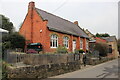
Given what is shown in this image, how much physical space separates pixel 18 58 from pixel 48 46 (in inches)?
387

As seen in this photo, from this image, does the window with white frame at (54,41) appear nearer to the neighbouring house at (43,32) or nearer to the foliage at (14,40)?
the neighbouring house at (43,32)

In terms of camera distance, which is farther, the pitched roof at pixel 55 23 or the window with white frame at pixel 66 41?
the window with white frame at pixel 66 41

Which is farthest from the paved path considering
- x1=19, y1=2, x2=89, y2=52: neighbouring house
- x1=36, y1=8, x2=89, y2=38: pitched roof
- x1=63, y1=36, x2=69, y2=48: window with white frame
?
x1=63, y1=36, x2=69, y2=48: window with white frame

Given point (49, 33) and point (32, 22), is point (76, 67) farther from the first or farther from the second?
point (32, 22)

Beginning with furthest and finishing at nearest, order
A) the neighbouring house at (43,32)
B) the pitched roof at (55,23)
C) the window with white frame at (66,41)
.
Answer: the window with white frame at (66,41) < the pitched roof at (55,23) < the neighbouring house at (43,32)

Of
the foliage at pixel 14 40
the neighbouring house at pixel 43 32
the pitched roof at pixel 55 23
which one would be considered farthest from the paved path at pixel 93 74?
the pitched roof at pixel 55 23

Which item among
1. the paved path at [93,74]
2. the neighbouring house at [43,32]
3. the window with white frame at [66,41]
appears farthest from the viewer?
the window with white frame at [66,41]

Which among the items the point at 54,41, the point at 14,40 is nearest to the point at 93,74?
the point at 54,41

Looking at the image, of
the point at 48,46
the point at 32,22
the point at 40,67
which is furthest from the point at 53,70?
the point at 32,22

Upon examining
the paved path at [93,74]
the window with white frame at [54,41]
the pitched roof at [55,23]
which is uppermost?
the pitched roof at [55,23]

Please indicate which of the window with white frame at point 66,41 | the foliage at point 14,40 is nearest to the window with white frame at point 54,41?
the window with white frame at point 66,41

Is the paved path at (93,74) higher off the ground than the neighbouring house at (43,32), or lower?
lower

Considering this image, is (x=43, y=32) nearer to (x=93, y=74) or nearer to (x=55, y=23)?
(x=55, y=23)

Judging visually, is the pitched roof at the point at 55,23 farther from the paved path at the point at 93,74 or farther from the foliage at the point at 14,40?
the paved path at the point at 93,74
